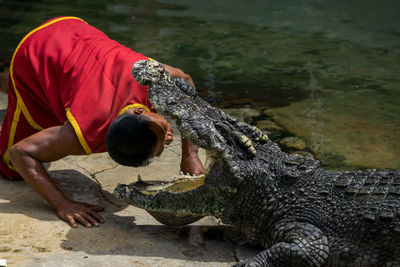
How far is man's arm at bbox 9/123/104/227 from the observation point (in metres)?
3.18

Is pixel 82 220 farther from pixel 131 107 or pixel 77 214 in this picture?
pixel 131 107

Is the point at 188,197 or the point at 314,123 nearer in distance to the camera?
the point at 188,197

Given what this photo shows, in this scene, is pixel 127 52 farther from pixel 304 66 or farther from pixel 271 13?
pixel 271 13

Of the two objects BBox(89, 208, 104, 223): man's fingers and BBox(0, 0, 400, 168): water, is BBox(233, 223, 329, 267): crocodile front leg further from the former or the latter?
BBox(0, 0, 400, 168): water

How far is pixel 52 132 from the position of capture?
322cm

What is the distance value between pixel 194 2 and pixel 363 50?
420 centimetres

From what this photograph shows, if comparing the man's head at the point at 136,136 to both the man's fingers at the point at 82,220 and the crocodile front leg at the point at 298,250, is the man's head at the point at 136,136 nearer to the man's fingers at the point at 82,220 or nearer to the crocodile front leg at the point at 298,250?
the man's fingers at the point at 82,220

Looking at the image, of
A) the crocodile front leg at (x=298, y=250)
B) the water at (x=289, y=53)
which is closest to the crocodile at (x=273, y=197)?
the crocodile front leg at (x=298, y=250)

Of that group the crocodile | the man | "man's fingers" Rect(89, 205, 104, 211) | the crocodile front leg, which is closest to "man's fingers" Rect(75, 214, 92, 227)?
the man

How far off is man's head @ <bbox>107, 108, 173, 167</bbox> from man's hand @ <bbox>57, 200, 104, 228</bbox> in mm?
396

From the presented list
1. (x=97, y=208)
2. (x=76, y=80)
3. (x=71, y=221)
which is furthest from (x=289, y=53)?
(x=71, y=221)

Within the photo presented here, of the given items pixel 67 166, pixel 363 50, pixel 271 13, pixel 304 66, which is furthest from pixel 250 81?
pixel 271 13

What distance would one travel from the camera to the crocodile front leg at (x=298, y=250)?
275 cm

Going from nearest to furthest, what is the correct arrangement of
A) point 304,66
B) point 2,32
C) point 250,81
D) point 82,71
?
point 82,71, point 250,81, point 304,66, point 2,32
